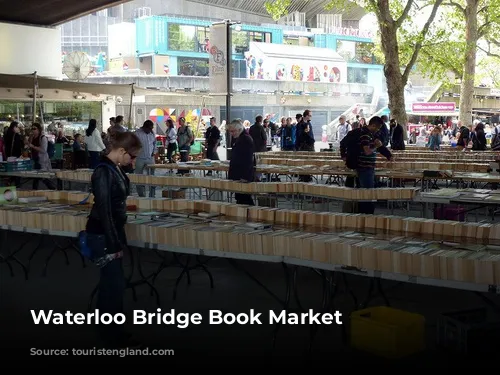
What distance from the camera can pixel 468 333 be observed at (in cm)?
493

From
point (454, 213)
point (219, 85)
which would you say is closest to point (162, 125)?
point (219, 85)

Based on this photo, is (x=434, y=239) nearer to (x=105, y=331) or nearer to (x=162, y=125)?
(x=105, y=331)

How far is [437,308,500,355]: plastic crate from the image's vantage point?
495 cm

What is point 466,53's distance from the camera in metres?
25.9

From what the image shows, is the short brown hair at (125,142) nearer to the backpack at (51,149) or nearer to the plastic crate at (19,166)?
the plastic crate at (19,166)

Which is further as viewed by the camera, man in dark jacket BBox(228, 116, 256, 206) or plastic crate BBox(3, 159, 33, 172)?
plastic crate BBox(3, 159, 33, 172)

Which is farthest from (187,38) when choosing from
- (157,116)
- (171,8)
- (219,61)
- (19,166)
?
(19,166)

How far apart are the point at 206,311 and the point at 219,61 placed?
12.6 metres

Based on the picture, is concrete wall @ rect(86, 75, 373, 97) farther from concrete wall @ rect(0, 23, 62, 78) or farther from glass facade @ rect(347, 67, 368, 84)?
concrete wall @ rect(0, 23, 62, 78)

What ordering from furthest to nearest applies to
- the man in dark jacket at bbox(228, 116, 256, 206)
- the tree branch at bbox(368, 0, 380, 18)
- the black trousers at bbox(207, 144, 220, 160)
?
the tree branch at bbox(368, 0, 380, 18) < the black trousers at bbox(207, 144, 220, 160) < the man in dark jacket at bbox(228, 116, 256, 206)

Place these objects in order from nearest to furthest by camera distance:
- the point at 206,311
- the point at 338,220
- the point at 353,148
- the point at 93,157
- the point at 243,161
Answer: the point at 206,311 < the point at 338,220 < the point at 243,161 < the point at 353,148 < the point at 93,157

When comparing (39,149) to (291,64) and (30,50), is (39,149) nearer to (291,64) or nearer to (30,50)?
(30,50)

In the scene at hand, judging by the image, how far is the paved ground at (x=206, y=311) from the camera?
16.6 ft

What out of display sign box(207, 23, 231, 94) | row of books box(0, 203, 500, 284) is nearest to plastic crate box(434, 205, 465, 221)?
row of books box(0, 203, 500, 284)
